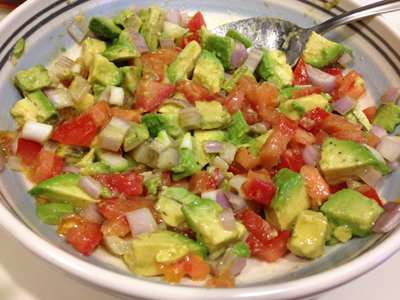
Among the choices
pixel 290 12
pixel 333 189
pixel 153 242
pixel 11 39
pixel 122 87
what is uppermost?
pixel 290 12

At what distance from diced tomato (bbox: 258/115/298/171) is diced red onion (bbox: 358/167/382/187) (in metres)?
0.44

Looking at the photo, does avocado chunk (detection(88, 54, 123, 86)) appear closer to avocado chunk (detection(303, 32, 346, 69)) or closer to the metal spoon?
the metal spoon

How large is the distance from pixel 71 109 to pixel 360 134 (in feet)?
6.02

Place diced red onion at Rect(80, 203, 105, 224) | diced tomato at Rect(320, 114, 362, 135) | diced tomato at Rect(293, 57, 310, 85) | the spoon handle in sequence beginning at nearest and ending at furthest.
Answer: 1. diced red onion at Rect(80, 203, 105, 224)
2. diced tomato at Rect(320, 114, 362, 135)
3. the spoon handle
4. diced tomato at Rect(293, 57, 310, 85)

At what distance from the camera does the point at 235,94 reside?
205cm

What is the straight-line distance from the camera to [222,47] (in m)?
2.24

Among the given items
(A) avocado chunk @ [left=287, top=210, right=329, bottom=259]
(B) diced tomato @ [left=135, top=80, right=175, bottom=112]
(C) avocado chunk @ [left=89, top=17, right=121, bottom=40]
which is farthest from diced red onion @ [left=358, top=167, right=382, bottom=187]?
(C) avocado chunk @ [left=89, top=17, right=121, bottom=40]

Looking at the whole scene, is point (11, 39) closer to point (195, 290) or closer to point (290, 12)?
point (195, 290)

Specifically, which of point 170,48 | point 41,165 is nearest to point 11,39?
point 41,165

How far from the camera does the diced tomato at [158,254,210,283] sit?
1.32m

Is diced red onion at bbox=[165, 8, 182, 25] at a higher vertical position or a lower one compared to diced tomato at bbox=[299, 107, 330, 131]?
higher

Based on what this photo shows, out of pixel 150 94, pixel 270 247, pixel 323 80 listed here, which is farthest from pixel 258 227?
pixel 323 80

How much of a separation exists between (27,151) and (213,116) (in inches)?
43.3

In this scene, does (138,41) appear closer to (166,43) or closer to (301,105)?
(166,43)
